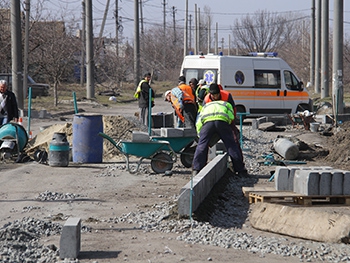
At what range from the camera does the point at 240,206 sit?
36.8 feet

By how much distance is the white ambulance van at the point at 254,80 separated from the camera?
1051 inches

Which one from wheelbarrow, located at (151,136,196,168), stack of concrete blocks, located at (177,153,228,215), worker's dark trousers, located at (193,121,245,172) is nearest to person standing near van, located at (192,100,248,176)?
worker's dark trousers, located at (193,121,245,172)

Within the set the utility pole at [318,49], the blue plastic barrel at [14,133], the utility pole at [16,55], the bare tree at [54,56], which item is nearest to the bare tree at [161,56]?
the utility pole at [318,49]

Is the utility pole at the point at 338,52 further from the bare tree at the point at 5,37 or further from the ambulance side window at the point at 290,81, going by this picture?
the bare tree at the point at 5,37

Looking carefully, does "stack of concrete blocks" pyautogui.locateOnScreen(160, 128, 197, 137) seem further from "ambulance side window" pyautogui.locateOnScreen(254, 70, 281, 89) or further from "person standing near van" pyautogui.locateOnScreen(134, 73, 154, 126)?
"ambulance side window" pyautogui.locateOnScreen(254, 70, 281, 89)

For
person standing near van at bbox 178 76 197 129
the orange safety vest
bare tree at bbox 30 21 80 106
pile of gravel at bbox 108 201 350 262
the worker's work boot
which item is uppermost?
bare tree at bbox 30 21 80 106

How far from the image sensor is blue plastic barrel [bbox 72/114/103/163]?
613 inches

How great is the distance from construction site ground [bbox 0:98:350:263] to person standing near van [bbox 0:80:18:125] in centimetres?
191

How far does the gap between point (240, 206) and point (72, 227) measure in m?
4.17

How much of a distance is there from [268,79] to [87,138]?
1296 cm

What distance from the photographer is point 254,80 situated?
27016 millimetres

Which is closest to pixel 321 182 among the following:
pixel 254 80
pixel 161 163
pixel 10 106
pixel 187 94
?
pixel 161 163

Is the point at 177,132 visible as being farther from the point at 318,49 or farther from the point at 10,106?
the point at 318,49

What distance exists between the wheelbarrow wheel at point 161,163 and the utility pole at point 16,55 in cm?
1426
